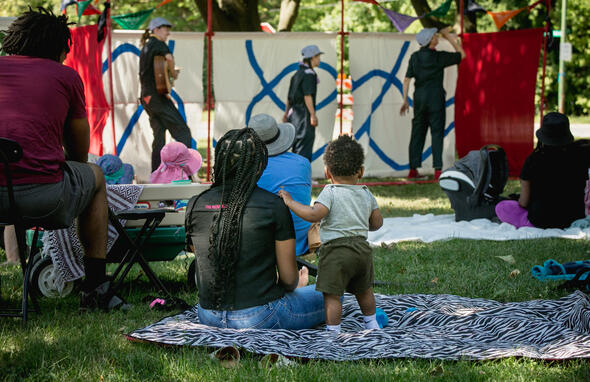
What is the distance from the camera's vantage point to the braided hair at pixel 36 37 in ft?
13.9

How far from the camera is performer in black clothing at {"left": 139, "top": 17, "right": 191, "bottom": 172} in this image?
10.3 meters

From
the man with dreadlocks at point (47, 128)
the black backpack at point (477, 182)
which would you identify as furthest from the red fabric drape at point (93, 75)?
the man with dreadlocks at point (47, 128)

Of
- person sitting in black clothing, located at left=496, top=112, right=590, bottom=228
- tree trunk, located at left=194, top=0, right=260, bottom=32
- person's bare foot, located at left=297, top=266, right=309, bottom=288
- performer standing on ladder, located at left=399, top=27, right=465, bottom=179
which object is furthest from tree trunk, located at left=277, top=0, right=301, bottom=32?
person's bare foot, located at left=297, top=266, right=309, bottom=288

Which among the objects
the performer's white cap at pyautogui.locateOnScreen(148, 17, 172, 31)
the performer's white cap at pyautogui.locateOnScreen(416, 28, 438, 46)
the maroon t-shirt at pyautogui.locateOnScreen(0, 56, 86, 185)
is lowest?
the maroon t-shirt at pyautogui.locateOnScreen(0, 56, 86, 185)

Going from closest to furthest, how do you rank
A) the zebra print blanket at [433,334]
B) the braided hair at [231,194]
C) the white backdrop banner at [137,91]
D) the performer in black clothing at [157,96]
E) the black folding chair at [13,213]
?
the zebra print blanket at [433,334]
the braided hair at [231,194]
the black folding chair at [13,213]
the performer in black clothing at [157,96]
the white backdrop banner at [137,91]

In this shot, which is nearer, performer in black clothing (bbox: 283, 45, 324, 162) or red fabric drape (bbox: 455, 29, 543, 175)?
performer in black clothing (bbox: 283, 45, 324, 162)

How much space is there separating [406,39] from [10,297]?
8892 millimetres

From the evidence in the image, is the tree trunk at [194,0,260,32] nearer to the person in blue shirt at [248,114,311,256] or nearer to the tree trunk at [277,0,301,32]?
the tree trunk at [277,0,301,32]

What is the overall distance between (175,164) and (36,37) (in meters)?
2.35

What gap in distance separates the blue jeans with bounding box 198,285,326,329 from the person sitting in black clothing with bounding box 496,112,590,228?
4139 millimetres

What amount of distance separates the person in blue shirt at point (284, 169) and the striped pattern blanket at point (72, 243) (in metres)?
0.92

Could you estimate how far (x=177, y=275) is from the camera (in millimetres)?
5922

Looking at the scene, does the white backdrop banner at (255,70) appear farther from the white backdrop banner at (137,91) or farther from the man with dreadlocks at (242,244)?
the man with dreadlocks at (242,244)

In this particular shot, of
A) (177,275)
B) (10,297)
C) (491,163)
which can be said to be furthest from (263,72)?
(10,297)
